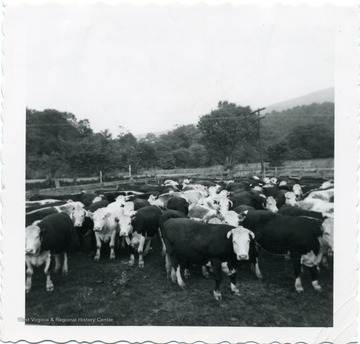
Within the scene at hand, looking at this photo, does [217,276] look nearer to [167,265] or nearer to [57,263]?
[167,265]

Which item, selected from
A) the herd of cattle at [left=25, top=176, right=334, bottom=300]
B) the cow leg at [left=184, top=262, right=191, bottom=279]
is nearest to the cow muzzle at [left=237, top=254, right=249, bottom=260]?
the herd of cattle at [left=25, top=176, right=334, bottom=300]

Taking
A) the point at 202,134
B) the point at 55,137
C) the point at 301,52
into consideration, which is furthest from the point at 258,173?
the point at 55,137

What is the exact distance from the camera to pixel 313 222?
4.61 metres

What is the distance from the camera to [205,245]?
4508 mm

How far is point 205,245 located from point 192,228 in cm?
35

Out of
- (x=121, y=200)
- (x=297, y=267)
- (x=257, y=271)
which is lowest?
(x=257, y=271)

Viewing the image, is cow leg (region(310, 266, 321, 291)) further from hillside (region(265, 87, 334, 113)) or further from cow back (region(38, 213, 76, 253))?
cow back (region(38, 213, 76, 253))

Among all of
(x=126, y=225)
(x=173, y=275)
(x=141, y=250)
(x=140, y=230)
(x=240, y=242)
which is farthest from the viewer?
(x=140, y=230)

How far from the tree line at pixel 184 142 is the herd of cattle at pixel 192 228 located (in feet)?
1.96

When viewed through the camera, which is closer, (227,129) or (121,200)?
(227,129)

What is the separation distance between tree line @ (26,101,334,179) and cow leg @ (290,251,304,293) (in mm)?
1580

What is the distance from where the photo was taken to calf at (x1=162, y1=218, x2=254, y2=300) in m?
4.22

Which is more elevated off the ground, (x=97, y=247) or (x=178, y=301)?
(x=97, y=247)

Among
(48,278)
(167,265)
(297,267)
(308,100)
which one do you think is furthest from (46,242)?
(308,100)
